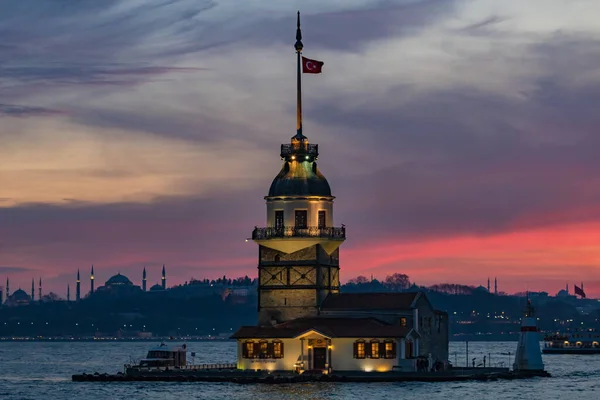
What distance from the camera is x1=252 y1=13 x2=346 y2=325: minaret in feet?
372

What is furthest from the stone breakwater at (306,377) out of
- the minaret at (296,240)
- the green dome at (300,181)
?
the green dome at (300,181)

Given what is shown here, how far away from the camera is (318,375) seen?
104312mm

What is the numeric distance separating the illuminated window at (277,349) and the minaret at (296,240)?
5.04 metres

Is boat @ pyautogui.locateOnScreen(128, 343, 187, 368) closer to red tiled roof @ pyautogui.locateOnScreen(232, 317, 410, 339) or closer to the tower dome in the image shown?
red tiled roof @ pyautogui.locateOnScreen(232, 317, 410, 339)

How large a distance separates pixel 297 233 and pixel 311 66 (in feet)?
42.3

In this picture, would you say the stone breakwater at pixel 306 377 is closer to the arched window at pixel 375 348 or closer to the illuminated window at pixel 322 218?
the arched window at pixel 375 348

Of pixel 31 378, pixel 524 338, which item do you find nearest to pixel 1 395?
pixel 31 378

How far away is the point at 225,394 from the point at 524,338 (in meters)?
26.3

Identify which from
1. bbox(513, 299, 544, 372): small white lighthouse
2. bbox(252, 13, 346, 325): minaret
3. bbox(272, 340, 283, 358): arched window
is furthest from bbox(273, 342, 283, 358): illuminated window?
bbox(513, 299, 544, 372): small white lighthouse

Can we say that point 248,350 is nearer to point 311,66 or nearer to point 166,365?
point 166,365

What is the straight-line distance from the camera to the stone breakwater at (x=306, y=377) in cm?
10400

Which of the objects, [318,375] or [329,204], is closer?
[318,375]

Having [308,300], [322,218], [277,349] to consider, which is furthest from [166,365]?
[322,218]

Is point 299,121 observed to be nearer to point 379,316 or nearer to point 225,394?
point 379,316
